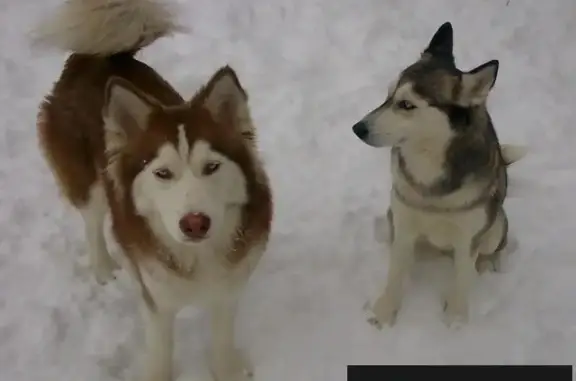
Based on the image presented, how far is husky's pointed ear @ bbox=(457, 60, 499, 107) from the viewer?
171cm

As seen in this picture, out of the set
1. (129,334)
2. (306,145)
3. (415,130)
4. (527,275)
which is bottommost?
(129,334)

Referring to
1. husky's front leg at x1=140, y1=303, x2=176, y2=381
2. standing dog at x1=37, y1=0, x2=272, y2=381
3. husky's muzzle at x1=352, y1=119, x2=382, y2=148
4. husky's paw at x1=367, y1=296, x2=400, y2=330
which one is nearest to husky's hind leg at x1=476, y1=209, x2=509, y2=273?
husky's paw at x1=367, y1=296, x2=400, y2=330

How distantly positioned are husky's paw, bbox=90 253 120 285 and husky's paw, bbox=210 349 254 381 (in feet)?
1.47

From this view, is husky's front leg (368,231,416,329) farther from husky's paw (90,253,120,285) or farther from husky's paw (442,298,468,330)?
husky's paw (90,253,120,285)

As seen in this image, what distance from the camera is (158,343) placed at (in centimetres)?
192

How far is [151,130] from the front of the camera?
157cm

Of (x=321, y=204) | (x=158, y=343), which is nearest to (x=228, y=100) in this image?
(x=158, y=343)

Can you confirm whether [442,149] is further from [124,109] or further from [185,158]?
[124,109]

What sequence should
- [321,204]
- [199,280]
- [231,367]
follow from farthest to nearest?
[321,204] → [231,367] → [199,280]

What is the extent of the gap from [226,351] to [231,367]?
2.1 inches

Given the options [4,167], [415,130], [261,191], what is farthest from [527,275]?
[4,167]

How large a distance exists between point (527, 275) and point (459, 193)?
57 cm

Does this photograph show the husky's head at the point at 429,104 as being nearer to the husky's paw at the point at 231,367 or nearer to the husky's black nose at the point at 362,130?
the husky's black nose at the point at 362,130

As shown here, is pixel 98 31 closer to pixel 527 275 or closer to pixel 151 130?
pixel 151 130
